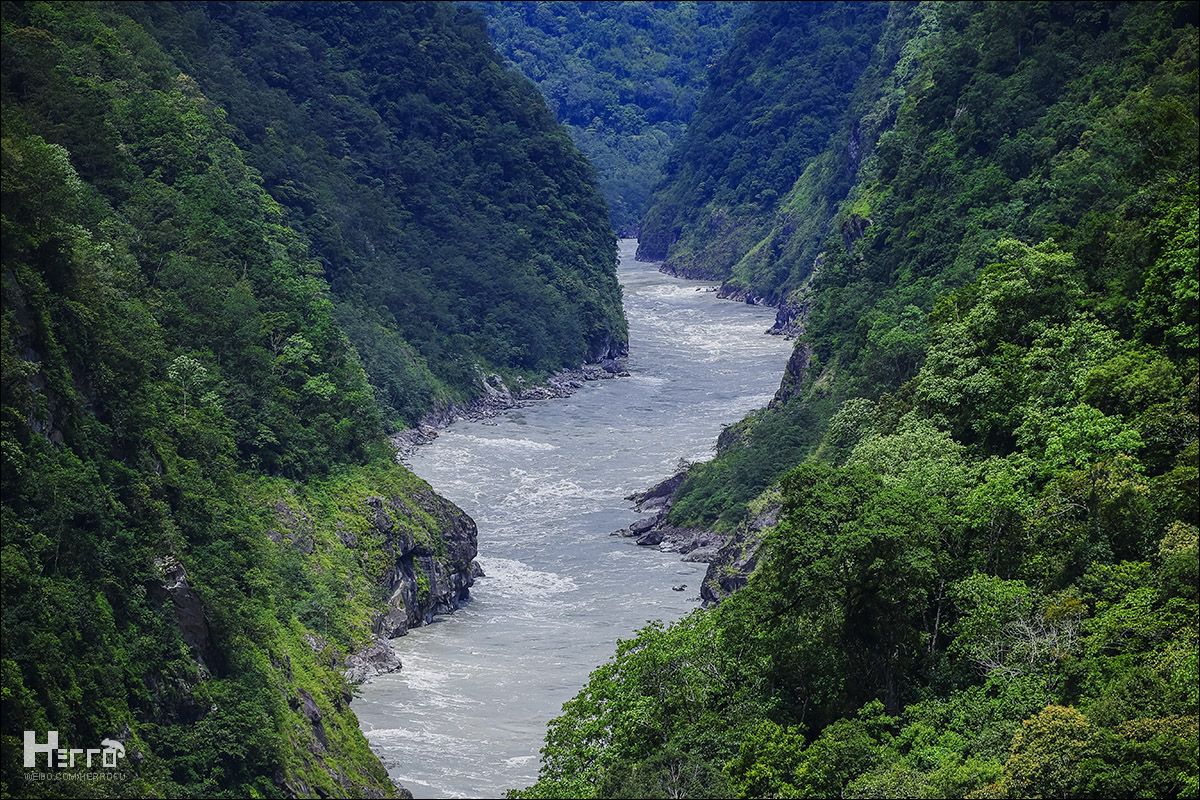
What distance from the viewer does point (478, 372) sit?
12525 cm

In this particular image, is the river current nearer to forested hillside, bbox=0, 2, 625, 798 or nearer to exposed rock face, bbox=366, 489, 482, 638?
exposed rock face, bbox=366, 489, 482, 638

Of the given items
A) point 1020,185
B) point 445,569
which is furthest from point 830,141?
point 445,569

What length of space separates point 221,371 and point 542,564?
23.5 meters

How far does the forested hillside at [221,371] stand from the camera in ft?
153

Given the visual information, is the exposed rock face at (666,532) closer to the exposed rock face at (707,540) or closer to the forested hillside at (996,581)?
the exposed rock face at (707,540)

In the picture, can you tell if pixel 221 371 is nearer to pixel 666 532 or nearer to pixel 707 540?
pixel 666 532

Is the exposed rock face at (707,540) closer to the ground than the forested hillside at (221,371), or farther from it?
closer to the ground

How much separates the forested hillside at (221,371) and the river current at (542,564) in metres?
3.03

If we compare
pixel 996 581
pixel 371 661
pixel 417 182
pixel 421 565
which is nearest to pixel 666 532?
pixel 421 565

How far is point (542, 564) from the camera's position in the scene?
279ft

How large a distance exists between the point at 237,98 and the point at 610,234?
189 ft

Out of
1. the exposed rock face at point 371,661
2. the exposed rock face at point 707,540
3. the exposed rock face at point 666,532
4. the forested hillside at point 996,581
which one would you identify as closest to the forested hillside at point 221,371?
the exposed rock face at point 371,661

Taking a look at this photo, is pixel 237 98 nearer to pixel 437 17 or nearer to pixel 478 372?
pixel 478 372

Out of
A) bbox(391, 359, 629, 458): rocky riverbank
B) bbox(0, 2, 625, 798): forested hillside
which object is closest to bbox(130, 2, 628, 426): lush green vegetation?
bbox(0, 2, 625, 798): forested hillside
